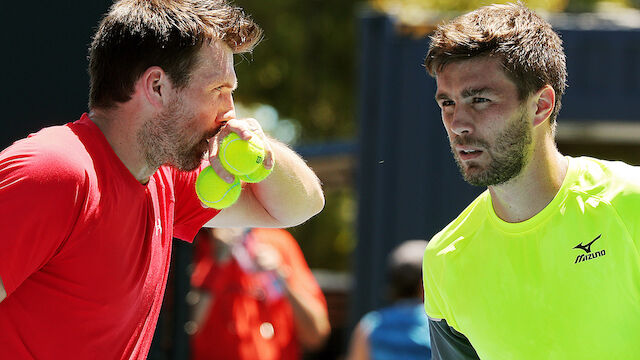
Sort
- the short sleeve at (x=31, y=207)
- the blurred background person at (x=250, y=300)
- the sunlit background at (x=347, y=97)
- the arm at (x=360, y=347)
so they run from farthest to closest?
the blurred background person at (x=250, y=300), the arm at (x=360, y=347), the sunlit background at (x=347, y=97), the short sleeve at (x=31, y=207)

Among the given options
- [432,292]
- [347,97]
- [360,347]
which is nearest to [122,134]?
[432,292]

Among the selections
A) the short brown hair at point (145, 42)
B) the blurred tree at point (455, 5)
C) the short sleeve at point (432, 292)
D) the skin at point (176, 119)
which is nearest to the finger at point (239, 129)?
the skin at point (176, 119)

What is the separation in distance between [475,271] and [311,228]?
10.9 meters

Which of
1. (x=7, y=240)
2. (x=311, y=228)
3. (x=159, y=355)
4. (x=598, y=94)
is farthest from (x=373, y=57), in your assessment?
(x=311, y=228)

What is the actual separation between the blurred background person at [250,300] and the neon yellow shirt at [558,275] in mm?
3082

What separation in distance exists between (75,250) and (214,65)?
0.80m

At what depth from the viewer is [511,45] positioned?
323cm

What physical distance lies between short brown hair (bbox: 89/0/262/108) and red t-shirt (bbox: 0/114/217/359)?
18cm

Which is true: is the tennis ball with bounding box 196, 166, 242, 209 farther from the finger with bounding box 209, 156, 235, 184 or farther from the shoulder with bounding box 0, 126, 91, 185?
the shoulder with bounding box 0, 126, 91, 185

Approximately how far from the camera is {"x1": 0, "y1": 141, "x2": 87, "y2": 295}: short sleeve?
2598mm

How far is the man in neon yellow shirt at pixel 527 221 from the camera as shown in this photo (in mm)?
3084

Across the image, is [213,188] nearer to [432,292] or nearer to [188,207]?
[188,207]

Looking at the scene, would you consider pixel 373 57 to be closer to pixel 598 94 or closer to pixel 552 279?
pixel 598 94

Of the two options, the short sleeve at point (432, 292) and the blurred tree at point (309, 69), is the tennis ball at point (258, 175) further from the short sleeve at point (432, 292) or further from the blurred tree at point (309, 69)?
the blurred tree at point (309, 69)
